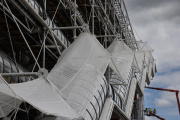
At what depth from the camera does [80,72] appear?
9148mm

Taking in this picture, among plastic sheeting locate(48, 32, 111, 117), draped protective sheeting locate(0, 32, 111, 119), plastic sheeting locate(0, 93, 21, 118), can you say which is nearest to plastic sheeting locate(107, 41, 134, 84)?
plastic sheeting locate(48, 32, 111, 117)

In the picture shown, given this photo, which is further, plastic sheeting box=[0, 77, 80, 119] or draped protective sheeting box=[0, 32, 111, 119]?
draped protective sheeting box=[0, 32, 111, 119]

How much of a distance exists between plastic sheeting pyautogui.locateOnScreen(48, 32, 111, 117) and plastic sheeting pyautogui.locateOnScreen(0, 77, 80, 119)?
1.34 feet

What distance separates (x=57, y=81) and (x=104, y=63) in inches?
74.2

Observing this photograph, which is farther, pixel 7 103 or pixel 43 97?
pixel 7 103

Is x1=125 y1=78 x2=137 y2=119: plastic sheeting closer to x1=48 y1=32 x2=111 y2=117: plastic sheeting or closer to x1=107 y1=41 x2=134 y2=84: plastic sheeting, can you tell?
x1=107 y1=41 x2=134 y2=84: plastic sheeting

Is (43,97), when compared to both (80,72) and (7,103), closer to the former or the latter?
(7,103)

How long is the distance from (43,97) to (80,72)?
230cm

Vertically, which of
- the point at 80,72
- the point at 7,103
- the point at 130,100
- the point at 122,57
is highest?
the point at 122,57

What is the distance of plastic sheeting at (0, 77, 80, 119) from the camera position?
619cm

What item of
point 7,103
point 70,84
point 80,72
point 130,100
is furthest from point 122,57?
point 7,103

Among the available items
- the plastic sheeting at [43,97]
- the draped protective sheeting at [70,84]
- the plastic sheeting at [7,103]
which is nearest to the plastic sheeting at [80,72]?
the draped protective sheeting at [70,84]

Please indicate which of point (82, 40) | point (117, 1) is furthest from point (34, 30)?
point (117, 1)

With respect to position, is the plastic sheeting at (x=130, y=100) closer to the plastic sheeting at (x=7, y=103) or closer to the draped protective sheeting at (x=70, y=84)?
the draped protective sheeting at (x=70, y=84)
